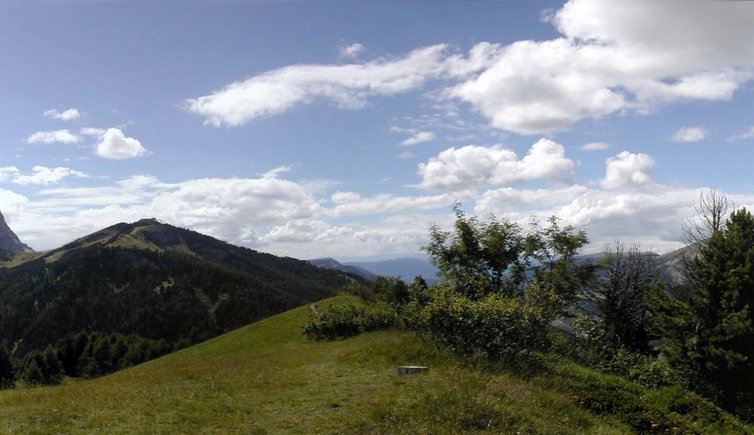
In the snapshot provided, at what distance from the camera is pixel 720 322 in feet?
95.8

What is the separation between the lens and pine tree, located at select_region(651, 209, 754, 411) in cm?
2808

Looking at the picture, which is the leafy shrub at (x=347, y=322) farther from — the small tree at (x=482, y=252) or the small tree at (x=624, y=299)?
the small tree at (x=624, y=299)

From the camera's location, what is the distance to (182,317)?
614ft

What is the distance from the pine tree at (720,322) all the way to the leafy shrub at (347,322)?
872 inches

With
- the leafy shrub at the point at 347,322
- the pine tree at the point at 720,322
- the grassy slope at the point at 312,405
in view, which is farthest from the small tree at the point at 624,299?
the grassy slope at the point at 312,405

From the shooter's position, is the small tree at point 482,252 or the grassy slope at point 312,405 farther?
the small tree at point 482,252

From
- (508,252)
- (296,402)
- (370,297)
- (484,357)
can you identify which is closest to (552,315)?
(484,357)

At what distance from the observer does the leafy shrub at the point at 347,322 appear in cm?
4528

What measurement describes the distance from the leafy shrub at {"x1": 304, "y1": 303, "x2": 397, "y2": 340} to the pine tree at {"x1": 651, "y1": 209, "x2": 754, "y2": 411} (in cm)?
2214

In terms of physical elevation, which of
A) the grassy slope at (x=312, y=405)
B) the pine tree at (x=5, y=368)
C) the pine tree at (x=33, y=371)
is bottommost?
the pine tree at (x=5, y=368)

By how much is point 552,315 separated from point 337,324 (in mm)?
27578

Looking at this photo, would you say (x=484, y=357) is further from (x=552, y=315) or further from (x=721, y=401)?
(x=721, y=401)

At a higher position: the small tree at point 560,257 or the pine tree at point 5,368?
the small tree at point 560,257

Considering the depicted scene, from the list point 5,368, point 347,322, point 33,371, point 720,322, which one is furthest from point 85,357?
point 720,322
